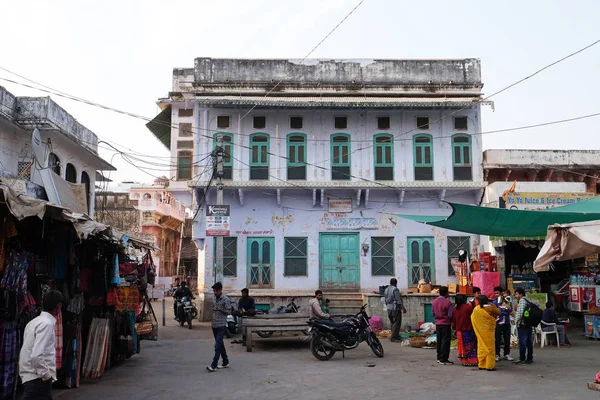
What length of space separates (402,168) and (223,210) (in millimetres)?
7677

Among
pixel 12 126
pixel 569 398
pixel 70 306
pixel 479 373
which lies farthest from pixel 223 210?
pixel 569 398

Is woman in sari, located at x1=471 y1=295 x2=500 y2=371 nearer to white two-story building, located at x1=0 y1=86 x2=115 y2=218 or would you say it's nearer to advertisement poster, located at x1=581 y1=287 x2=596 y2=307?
advertisement poster, located at x1=581 y1=287 x2=596 y2=307

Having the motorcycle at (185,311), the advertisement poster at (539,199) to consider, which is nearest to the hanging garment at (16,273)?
the motorcycle at (185,311)

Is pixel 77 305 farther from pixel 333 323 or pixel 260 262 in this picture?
pixel 260 262

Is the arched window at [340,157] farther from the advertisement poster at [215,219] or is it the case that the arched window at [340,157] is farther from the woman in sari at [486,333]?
the woman in sari at [486,333]

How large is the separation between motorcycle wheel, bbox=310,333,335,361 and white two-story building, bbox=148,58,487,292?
27.8ft

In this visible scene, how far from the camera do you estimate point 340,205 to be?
21.0 metres

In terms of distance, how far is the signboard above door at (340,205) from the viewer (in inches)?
827

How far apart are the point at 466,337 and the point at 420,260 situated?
997 cm

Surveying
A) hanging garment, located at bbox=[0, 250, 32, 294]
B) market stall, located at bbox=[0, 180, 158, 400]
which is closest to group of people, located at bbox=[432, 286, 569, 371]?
market stall, located at bbox=[0, 180, 158, 400]

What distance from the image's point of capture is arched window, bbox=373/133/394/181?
2097 centimetres

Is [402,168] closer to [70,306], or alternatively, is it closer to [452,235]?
[452,235]

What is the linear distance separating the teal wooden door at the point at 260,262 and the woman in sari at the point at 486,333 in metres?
11.0

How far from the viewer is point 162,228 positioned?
4131cm
